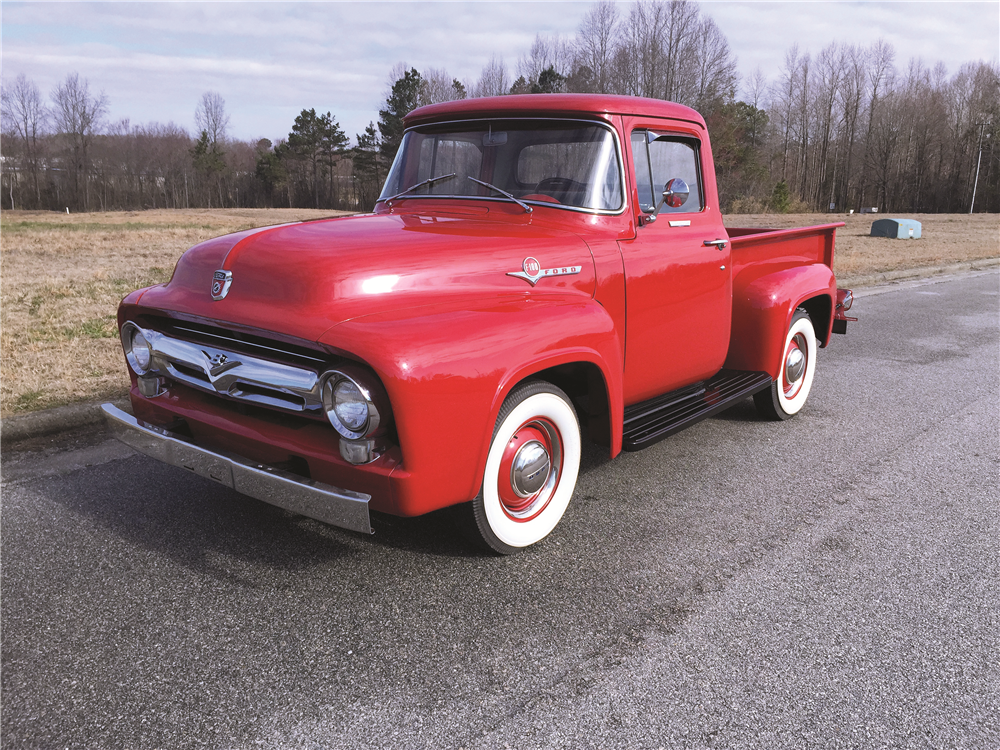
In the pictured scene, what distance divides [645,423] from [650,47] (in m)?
50.1

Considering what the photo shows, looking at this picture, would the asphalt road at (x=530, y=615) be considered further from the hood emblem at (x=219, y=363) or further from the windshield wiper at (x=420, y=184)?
the windshield wiper at (x=420, y=184)

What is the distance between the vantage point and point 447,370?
2.53 meters

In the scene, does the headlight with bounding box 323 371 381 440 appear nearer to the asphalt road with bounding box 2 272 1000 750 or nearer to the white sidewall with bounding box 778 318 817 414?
the asphalt road with bounding box 2 272 1000 750

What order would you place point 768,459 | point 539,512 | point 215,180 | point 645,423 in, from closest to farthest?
point 539,512 < point 645,423 < point 768,459 < point 215,180

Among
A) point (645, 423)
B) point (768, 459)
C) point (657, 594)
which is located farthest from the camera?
point (768, 459)

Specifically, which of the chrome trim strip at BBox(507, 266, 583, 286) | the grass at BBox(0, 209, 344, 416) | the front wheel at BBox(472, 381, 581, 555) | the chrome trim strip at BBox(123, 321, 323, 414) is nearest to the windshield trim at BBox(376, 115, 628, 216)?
the chrome trim strip at BBox(507, 266, 583, 286)

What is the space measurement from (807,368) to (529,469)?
310 cm

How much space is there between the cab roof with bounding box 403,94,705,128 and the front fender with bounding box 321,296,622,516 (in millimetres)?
1180

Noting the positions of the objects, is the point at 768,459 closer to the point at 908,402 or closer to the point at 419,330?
the point at 908,402

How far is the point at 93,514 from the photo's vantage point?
344cm

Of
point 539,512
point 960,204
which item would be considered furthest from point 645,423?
point 960,204

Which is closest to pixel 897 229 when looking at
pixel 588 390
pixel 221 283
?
pixel 588 390

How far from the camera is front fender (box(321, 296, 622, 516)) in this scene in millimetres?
2449

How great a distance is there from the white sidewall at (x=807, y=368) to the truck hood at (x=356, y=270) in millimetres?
2162
